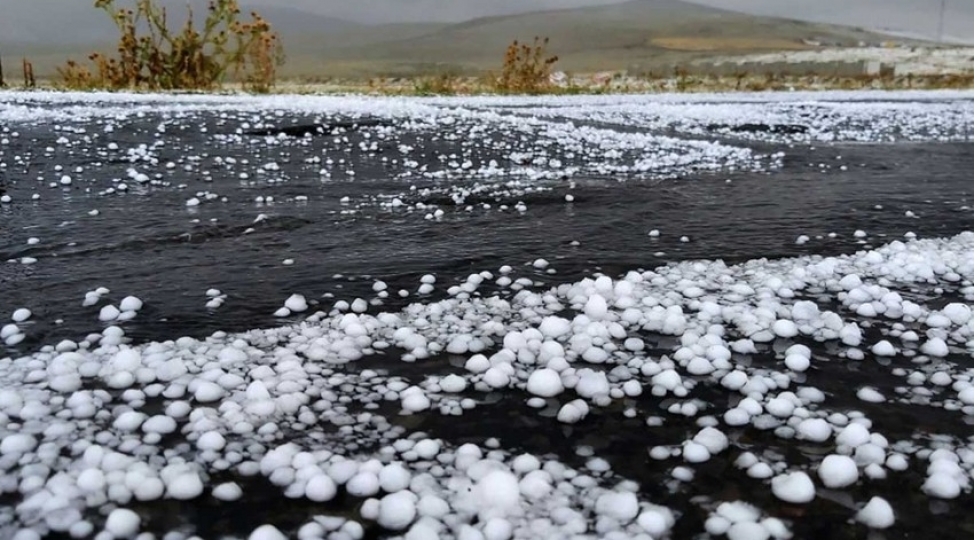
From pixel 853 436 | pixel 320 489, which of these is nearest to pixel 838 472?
pixel 853 436

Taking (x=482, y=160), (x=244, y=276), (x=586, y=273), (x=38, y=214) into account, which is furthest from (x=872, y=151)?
(x=38, y=214)

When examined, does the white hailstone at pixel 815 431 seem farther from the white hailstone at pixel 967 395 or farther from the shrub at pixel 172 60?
the shrub at pixel 172 60

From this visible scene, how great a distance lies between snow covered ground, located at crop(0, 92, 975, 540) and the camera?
7.04 feet

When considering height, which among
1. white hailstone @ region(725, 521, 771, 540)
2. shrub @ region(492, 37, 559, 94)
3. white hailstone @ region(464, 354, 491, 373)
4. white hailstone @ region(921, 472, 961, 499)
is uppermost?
shrub @ region(492, 37, 559, 94)

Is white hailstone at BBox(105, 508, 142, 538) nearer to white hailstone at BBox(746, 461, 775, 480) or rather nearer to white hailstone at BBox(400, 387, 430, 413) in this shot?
white hailstone at BBox(400, 387, 430, 413)

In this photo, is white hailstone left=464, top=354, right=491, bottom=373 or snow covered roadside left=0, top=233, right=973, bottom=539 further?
white hailstone left=464, top=354, right=491, bottom=373

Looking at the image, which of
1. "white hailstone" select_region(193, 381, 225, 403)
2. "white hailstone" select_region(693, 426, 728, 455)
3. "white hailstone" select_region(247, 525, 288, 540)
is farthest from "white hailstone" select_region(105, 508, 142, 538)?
"white hailstone" select_region(693, 426, 728, 455)

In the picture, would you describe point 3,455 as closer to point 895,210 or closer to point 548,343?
point 548,343

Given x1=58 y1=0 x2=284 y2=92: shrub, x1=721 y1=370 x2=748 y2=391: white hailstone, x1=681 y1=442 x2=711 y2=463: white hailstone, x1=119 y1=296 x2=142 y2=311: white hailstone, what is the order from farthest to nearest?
x1=58 y1=0 x2=284 y2=92: shrub, x1=119 y1=296 x2=142 y2=311: white hailstone, x1=721 y1=370 x2=748 y2=391: white hailstone, x1=681 y1=442 x2=711 y2=463: white hailstone

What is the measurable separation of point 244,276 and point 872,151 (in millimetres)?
9352

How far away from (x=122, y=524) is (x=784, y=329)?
285cm

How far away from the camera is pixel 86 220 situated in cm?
564

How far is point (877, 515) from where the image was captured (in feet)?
6.93

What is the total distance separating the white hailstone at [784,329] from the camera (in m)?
3.53
